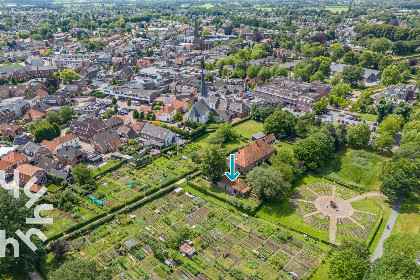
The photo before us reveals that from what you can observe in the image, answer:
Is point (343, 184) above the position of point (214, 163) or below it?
below

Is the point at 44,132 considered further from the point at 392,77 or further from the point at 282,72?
the point at 392,77

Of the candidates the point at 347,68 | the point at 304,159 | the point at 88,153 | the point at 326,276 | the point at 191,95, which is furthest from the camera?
the point at 347,68

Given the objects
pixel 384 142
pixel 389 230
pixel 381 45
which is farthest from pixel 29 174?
pixel 381 45

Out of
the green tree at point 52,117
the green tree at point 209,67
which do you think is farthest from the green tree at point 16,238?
the green tree at point 209,67

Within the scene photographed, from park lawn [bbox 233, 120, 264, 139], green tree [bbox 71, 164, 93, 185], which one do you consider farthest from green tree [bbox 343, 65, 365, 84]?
green tree [bbox 71, 164, 93, 185]

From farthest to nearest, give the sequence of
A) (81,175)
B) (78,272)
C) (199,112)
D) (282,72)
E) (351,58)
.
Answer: (351,58)
(282,72)
(199,112)
(81,175)
(78,272)

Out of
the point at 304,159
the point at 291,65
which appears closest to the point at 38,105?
the point at 304,159

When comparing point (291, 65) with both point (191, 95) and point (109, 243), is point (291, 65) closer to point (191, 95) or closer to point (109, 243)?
point (191, 95)

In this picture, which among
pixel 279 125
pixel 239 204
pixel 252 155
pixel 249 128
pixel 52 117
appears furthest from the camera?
pixel 249 128
